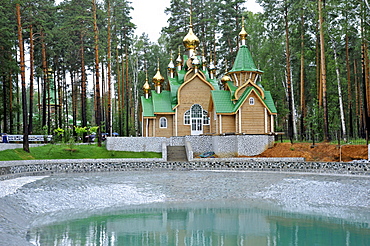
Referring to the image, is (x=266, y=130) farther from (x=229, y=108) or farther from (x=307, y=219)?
(x=307, y=219)

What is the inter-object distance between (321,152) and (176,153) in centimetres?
866

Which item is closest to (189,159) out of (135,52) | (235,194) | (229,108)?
(229,108)

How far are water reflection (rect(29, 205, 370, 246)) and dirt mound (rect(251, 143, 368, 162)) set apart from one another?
842cm

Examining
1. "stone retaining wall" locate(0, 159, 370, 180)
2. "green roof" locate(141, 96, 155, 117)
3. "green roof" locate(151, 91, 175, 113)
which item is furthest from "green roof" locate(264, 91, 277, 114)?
"green roof" locate(141, 96, 155, 117)

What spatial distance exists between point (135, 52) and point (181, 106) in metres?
16.5

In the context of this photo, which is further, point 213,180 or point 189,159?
point 189,159

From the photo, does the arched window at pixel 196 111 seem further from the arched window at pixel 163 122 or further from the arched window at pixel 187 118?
the arched window at pixel 163 122

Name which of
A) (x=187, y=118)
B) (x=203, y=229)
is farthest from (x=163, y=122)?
(x=203, y=229)

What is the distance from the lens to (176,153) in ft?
73.6

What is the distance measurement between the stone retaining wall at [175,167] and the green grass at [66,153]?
104cm

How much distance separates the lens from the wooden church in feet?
77.8

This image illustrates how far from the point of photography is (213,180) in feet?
46.9

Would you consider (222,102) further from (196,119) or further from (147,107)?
(147,107)

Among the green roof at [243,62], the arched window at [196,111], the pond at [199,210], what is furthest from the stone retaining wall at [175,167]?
the green roof at [243,62]
